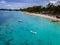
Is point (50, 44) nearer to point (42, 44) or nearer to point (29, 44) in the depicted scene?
point (42, 44)

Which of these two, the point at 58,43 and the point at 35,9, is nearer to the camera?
the point at 58,43

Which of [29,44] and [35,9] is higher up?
[29,44]

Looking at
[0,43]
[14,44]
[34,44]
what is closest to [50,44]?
[34,44]

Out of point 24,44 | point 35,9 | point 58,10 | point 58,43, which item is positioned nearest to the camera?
point 24,44

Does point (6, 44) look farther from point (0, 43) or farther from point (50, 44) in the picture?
point (50, 44)

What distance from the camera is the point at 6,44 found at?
17.0 meters

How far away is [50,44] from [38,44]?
1.33 m

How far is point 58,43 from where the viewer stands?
1794 cm

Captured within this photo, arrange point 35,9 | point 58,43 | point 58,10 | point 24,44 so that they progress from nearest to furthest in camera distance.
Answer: point 24,44 < point 58,43 < point 58,10 < point 35,9

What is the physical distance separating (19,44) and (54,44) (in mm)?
3894

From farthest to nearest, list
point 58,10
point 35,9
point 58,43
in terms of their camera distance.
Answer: point 35,9
point 58,10
point 58,43

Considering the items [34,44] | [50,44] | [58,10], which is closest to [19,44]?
[34,44]

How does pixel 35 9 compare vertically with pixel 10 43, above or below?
below

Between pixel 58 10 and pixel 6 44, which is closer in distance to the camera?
pixel 6 44
